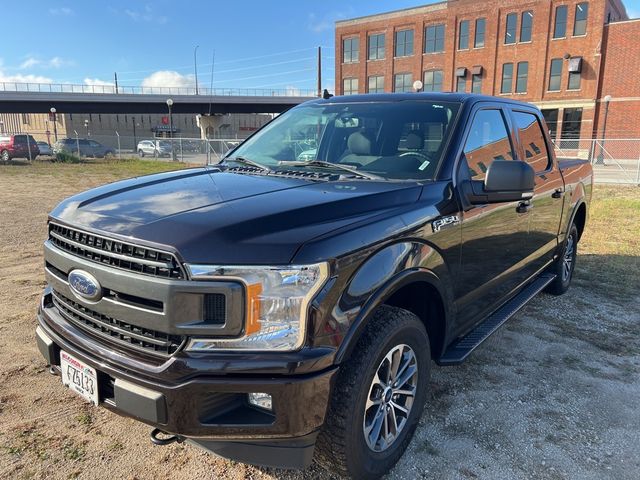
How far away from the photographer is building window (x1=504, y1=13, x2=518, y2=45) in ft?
132

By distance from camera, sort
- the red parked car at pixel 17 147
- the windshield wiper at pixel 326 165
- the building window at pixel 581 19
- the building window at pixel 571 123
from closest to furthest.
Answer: the windshield wiper at pixel 326 165, the red parked car at pixel 17 147, the building window at pixel 581 19, the building window at pixel 571 123

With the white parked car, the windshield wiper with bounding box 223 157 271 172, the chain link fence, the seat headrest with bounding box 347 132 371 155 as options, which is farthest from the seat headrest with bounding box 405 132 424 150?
the white parked car

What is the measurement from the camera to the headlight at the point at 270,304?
6.32 ft

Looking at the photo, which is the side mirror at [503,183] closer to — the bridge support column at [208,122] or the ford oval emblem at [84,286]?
the ford oval emblem at [84,286]

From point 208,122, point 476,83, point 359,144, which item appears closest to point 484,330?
point 359,144

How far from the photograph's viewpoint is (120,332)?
7.14 ft

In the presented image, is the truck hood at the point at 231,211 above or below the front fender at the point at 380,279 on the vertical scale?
above

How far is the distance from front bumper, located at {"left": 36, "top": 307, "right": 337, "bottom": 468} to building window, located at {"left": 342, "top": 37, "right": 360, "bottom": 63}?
51604mm

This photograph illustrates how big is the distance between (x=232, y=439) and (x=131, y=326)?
0.64m

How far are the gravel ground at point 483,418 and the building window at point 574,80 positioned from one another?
38793 millimetres

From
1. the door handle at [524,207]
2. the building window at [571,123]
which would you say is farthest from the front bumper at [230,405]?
the building window at [571,123]

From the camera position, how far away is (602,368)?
3875mm

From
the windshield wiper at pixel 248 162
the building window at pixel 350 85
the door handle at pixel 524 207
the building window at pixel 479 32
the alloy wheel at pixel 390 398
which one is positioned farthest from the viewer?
the building window at pixel 350 85

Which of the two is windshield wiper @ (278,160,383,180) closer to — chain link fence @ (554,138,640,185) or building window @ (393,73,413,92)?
chain link fence @ (554,138,640,185)
